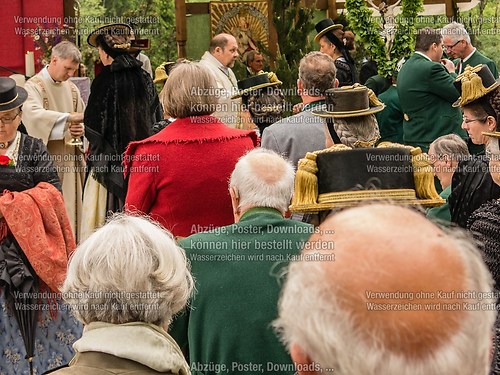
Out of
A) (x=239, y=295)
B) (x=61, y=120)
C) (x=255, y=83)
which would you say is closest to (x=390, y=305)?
(x=239, y=295)

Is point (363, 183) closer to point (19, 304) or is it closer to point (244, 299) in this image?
point (244, 299)

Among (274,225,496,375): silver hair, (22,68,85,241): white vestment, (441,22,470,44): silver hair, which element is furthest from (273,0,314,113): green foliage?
(274,225,496,375): silver hair

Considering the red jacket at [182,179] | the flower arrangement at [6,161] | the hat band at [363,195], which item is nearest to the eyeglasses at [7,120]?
the flower arrangement at [6,161]

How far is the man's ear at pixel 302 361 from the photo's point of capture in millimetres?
1723

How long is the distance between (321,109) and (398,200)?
116cm

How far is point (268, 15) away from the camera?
11.8m

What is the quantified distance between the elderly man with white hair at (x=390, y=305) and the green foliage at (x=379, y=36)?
7.72m

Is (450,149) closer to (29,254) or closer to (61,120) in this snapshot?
(29,254)

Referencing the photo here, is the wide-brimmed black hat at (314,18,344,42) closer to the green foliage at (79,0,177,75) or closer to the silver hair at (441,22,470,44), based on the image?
the silver hair at (441,22,470,44)

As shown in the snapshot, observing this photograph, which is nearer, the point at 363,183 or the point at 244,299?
the point at 244,299

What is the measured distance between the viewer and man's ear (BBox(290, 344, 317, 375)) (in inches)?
67.8

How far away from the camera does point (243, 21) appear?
12234 mm

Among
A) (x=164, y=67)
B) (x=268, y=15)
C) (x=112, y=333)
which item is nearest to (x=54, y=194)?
(x=164, y=67)

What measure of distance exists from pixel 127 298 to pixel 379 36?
22.8 feet
